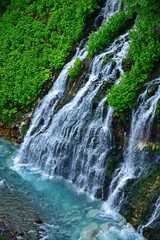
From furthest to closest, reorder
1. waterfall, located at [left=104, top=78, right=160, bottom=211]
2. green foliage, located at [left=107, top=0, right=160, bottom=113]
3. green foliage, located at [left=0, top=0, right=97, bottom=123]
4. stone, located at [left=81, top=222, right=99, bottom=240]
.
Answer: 1. green foliage, located at [left=0, top=0, right=97, bottom=123]
2. green foliage, located at [left=107, top=0, right=160, bottom=113]
3. waterfall, located at [left=104, top=78, right=160, bottom=211]
4. stone, located at [left=81, top=222, right=99, bottom=240]

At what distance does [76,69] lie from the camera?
17562 millimetres

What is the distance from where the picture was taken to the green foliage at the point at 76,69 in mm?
17562

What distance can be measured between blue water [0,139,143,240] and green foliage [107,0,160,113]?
304cm

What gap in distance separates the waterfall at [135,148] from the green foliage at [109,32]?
3734 millimetres

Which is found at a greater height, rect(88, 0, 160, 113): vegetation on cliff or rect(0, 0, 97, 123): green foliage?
rect(0, 0, 97, 123): green foliage

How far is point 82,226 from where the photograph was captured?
13062mm

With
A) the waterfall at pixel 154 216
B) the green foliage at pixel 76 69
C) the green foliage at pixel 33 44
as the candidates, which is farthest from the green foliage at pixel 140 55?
the green foliage at pixel 33 44

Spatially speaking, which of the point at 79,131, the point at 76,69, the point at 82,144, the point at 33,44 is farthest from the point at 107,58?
the point at 33,44

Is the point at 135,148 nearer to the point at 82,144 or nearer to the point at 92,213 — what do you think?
the point at 82,144

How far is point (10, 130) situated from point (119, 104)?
5863 mm

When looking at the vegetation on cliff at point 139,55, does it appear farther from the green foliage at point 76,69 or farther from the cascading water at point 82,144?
the green foliage at point 76,69

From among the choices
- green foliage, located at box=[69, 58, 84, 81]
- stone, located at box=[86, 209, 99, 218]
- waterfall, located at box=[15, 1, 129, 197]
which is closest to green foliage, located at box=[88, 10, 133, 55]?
waterfall, located at box=[15, 1, 129, 197]

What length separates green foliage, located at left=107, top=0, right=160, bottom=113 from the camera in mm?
14492

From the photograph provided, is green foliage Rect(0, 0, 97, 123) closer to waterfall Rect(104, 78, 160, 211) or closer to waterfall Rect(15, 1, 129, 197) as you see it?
waterfall Rect(15, 1, 129, 197)
